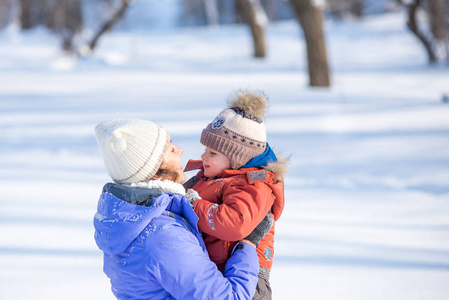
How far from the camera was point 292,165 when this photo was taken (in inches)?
231

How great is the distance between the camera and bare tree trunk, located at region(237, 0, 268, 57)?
14500 mm

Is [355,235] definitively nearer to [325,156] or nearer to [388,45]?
[325,156]

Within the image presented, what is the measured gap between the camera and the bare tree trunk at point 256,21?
14.5m

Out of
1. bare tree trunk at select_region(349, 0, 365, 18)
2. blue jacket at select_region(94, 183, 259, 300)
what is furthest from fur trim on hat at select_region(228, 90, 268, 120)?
bare tree trunk at select_region(349, 0, 365, 18)

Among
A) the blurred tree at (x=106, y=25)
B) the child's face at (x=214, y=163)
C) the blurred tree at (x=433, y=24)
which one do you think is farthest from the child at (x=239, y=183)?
the blurred tree at (x=106, y=25)

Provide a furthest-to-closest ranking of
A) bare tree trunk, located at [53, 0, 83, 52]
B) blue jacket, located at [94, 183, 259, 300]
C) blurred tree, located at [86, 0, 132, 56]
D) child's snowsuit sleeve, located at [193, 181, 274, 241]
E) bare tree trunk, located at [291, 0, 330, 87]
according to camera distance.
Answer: blurred tree, located at [86, 0, 132, 56], bare tree trunk, located at [53, 0, 83, 52], bare tree trunk, located at [291, 0, 330, 87], child's snowsuit sleeve, located at [193, 181, 274, 241], blue jacket, located at [94, 183, 259, 300]

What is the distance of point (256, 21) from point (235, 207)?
534 inches

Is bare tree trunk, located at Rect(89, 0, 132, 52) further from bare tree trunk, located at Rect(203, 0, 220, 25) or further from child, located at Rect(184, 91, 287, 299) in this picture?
bare tree trunk, located at Rect(203, 0, 220, 25)

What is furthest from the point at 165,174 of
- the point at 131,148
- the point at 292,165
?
the point at 292,165

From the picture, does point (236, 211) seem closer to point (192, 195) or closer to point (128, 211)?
point (192, 195)

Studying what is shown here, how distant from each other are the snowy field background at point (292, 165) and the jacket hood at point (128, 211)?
1206mm

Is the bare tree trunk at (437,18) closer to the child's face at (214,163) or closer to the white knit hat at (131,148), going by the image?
the child's face at (214,163)

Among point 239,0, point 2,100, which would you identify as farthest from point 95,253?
point 239,0

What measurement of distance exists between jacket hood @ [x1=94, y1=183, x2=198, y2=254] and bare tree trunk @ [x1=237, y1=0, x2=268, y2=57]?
13526 millimetres
